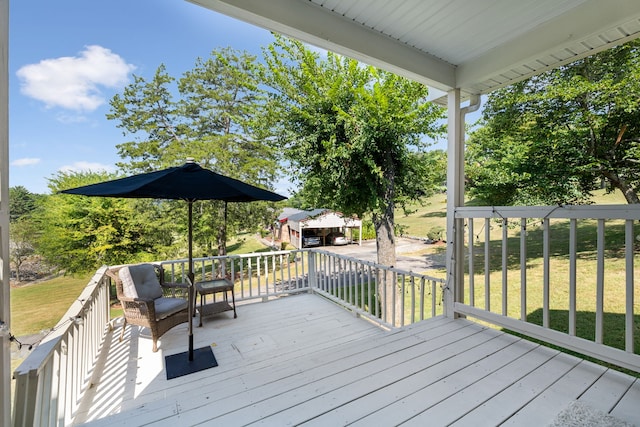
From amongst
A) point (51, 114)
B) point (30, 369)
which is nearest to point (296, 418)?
point (30, 369)

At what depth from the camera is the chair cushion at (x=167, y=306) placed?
3426 mm

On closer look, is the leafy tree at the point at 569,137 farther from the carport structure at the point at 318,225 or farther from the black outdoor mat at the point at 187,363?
the carport structure at the point at 318,225

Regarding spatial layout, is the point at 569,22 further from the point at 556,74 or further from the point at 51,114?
the point at 51,114

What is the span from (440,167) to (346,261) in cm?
411

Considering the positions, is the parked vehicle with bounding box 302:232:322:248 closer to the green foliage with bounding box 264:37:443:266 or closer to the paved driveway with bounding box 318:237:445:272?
the paved driveway with bounding box 318:237:445:272

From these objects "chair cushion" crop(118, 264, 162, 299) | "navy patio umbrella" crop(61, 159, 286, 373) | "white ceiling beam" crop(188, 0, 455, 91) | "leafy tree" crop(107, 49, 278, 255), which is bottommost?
"chair cushion" crop(118, 264, 162, 299)

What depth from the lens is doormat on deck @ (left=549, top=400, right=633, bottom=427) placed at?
1.43m

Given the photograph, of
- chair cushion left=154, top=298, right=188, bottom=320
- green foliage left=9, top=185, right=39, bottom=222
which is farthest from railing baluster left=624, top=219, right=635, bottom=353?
green foliage left=9, top=185, right=39, bottom=222

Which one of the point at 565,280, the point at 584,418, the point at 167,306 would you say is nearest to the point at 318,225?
the point at 565,280

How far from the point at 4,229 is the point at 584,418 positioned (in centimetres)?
309

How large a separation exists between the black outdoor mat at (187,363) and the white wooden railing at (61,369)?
0.69 metres

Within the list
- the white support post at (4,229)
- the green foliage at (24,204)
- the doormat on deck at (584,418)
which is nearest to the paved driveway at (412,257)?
the doormat on deck at (584,418)

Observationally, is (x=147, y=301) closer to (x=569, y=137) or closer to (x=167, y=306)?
(x=167, y=306)

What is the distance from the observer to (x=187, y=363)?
288cm
